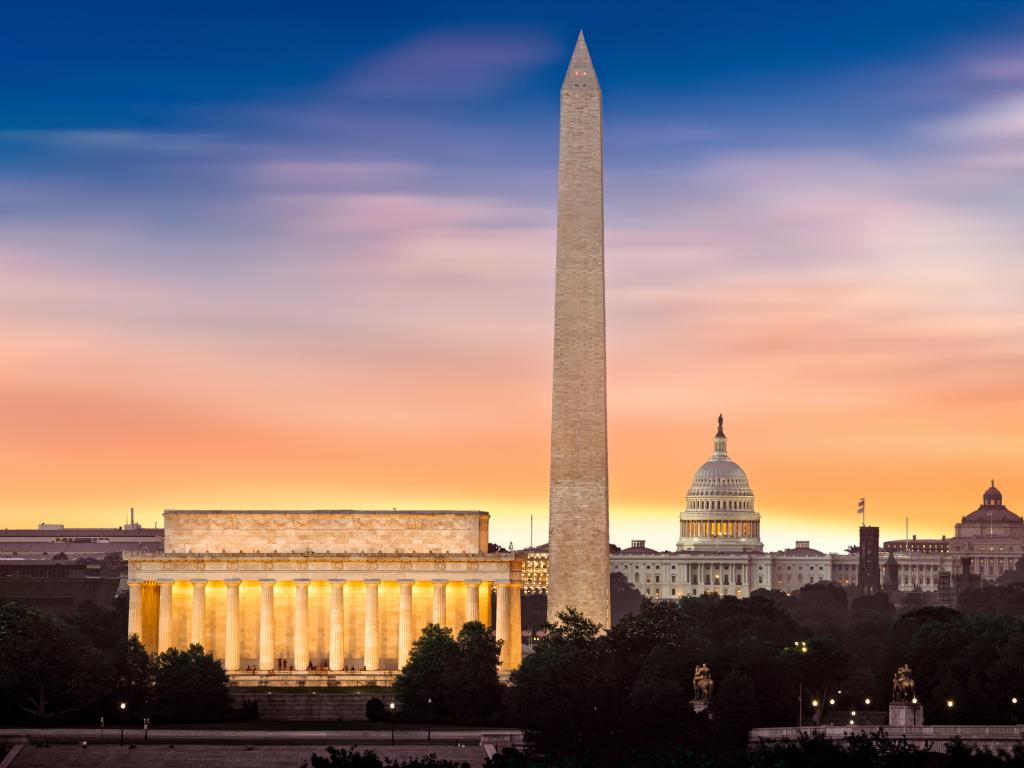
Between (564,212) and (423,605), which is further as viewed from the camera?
(423,605)

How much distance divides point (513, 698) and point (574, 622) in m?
8.80

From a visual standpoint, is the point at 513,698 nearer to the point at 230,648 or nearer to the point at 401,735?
the point at 401,735

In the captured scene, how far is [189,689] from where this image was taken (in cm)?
12744


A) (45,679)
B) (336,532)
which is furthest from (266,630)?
(45,679)

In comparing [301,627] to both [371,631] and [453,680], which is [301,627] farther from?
[453,680]

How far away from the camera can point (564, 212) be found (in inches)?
5074

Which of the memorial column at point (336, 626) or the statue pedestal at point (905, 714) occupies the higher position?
the memorial column at point (336, 626)

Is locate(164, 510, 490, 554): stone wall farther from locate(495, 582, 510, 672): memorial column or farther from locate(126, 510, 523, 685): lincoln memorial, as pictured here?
locate(495, 582, 510, 672): memorial column

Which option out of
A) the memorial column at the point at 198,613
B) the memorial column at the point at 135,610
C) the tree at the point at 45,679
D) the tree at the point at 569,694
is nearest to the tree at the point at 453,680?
the tree at the point at 569,694

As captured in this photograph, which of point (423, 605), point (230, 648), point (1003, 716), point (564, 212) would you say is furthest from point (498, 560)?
point (1003, 716)

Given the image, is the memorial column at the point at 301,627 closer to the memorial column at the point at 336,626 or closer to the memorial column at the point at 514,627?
the memorial column at the point at 336,626

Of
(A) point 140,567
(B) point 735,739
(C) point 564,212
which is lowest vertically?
(B) point 735,739

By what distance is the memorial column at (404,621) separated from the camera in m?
146

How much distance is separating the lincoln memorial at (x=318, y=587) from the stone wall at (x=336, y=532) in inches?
2.3
